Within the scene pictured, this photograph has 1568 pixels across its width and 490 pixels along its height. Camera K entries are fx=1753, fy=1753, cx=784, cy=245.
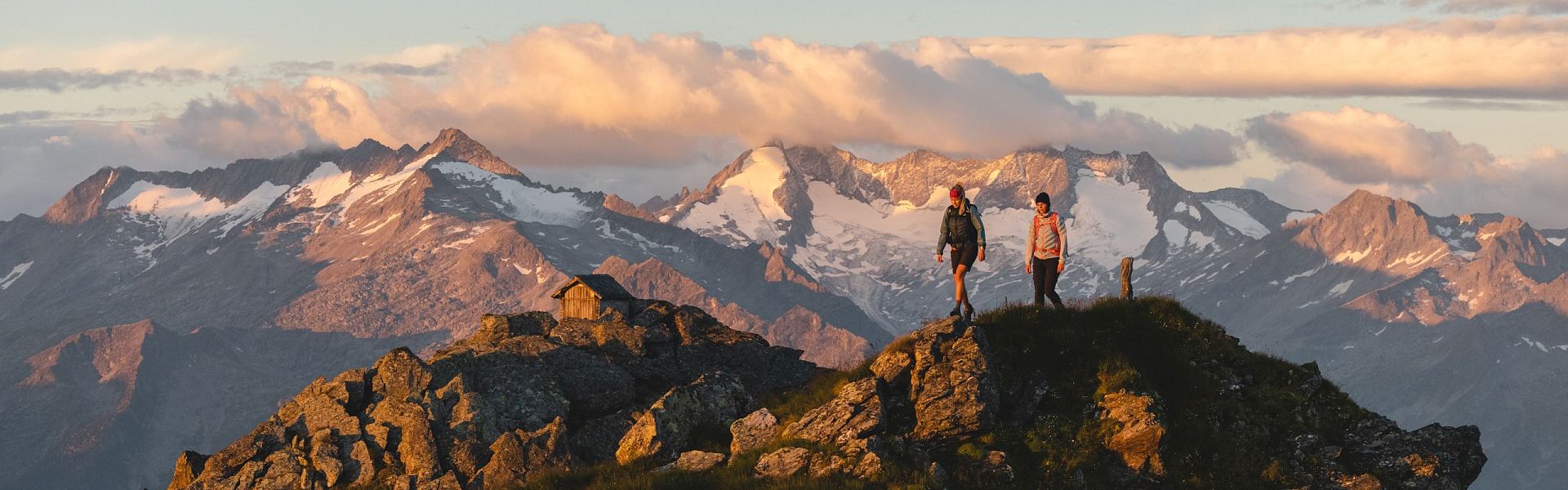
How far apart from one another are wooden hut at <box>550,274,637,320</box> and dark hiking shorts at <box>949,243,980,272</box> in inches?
1234

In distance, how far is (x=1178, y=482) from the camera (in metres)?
38.7

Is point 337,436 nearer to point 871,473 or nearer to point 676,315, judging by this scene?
point 676,315

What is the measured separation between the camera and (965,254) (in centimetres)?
4544

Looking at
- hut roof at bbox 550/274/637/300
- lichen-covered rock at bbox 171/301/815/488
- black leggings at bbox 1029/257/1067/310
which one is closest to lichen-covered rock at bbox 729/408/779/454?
lichen-covered rock at bbox 171/301/815/488

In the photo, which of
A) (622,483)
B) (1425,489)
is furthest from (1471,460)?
(622,483)

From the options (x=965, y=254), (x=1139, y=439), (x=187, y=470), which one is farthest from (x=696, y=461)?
(x=187, y=470)

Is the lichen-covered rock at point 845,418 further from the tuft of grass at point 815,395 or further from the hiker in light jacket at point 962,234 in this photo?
the hiker in light jacket at point 962,234

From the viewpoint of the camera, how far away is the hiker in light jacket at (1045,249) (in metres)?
45.2

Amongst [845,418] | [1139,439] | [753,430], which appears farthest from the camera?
[753,430]

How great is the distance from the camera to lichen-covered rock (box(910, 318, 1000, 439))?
3916 cm

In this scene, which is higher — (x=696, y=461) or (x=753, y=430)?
(x=753, y=430)

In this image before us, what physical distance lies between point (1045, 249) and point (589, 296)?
39.4 m

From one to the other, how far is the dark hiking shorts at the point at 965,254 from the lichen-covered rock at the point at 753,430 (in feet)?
22.5

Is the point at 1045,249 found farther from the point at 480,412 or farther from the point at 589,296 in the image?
the point at 589,296
